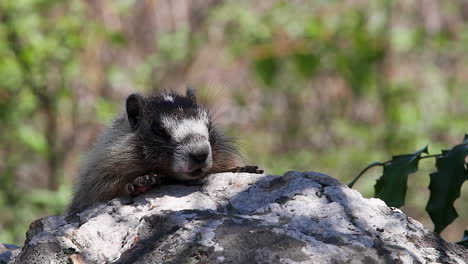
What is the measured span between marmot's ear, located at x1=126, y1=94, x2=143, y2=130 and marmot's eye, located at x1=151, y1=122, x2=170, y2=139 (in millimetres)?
194

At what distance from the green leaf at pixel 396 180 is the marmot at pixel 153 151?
704 millimetres

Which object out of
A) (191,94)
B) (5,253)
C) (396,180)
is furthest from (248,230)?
(191,94)

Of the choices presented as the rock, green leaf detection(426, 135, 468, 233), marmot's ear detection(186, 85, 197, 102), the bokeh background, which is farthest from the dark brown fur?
the bokeh background

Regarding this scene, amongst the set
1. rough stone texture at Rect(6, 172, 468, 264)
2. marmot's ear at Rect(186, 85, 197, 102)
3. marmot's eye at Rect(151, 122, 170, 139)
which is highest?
marmot's ear at Rect(186, 85, 197, 102)

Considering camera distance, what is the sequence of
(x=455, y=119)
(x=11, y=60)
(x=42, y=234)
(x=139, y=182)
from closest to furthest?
(x=42, y=234), (x=139, y=182), (x=11, y=60), (x=455, y=119)

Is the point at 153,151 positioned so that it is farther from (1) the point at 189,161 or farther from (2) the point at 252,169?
(2) the point at 252,169

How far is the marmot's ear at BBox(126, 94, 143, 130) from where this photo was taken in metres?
4.62

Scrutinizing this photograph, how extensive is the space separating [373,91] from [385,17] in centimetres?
100

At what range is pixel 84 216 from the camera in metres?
3.43

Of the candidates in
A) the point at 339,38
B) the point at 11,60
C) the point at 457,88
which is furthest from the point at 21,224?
the point at 457,88

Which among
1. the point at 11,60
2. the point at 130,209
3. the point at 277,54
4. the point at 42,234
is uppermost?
the point at 277,54

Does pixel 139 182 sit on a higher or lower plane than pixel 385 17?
lower

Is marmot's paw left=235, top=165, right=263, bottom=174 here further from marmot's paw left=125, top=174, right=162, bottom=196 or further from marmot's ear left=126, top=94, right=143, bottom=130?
marmot's ear left=126, top=94, right=143, bottom=130

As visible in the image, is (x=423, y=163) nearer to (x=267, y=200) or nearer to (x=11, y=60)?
(x=11, y=60)
